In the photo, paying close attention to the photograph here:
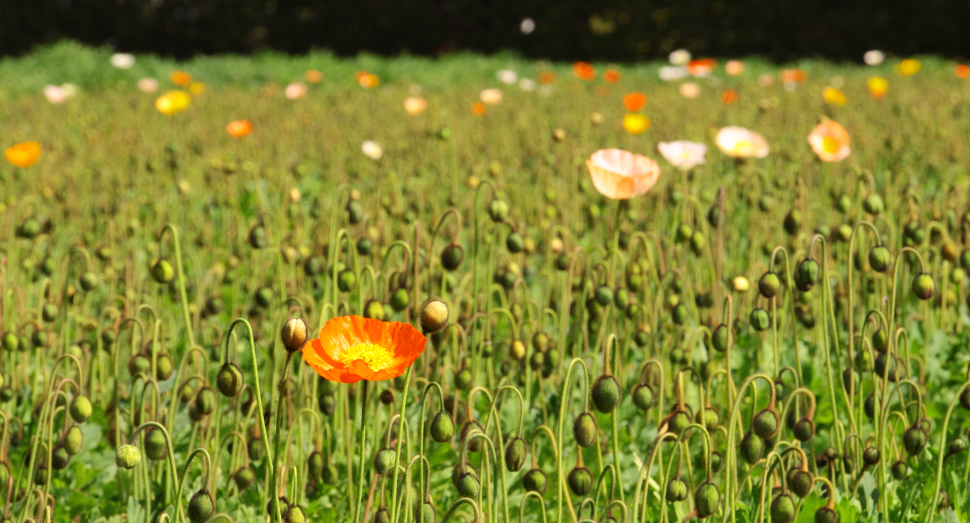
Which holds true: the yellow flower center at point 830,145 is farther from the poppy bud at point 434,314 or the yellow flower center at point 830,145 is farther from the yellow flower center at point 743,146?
the poppy bud at point 434,314

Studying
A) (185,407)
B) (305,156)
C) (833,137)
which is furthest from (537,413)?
(305,156)

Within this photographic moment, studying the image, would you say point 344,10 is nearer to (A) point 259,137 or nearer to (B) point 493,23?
(B) point 493,23

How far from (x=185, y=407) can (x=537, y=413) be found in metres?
0.87

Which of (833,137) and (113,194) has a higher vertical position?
(833,137)

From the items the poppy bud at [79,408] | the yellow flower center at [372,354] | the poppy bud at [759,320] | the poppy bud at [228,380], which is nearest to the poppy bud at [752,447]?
the poppy bud at [759,320]

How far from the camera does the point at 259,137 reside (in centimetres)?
582

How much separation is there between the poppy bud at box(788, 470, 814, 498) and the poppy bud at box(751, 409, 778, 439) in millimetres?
80

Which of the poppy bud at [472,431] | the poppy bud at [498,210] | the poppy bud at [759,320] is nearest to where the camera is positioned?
the poppy bud at [472,431]

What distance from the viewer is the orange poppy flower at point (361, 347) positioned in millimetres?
1266

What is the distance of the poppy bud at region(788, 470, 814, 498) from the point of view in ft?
4.91

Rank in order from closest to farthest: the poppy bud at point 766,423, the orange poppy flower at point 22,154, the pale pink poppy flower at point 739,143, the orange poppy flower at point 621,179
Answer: the poppy bud at point 766,423 → the orange poppy flower at point 621,179 → the pale pink poppy flower at point 739,143 → the orange poppy flower at point 22,154

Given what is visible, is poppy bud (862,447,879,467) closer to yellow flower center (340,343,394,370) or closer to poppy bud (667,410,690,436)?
poppy bud (667,410,690,436)

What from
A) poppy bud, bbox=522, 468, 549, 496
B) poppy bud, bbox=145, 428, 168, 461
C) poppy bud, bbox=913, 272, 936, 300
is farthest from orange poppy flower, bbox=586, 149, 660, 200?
poppy bud, bbox=145, 428, 168, 461

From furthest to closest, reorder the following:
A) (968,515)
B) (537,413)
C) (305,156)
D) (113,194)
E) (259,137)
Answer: (259,137) → (305,156) → (113,194) → (537,413) → (968,515)
